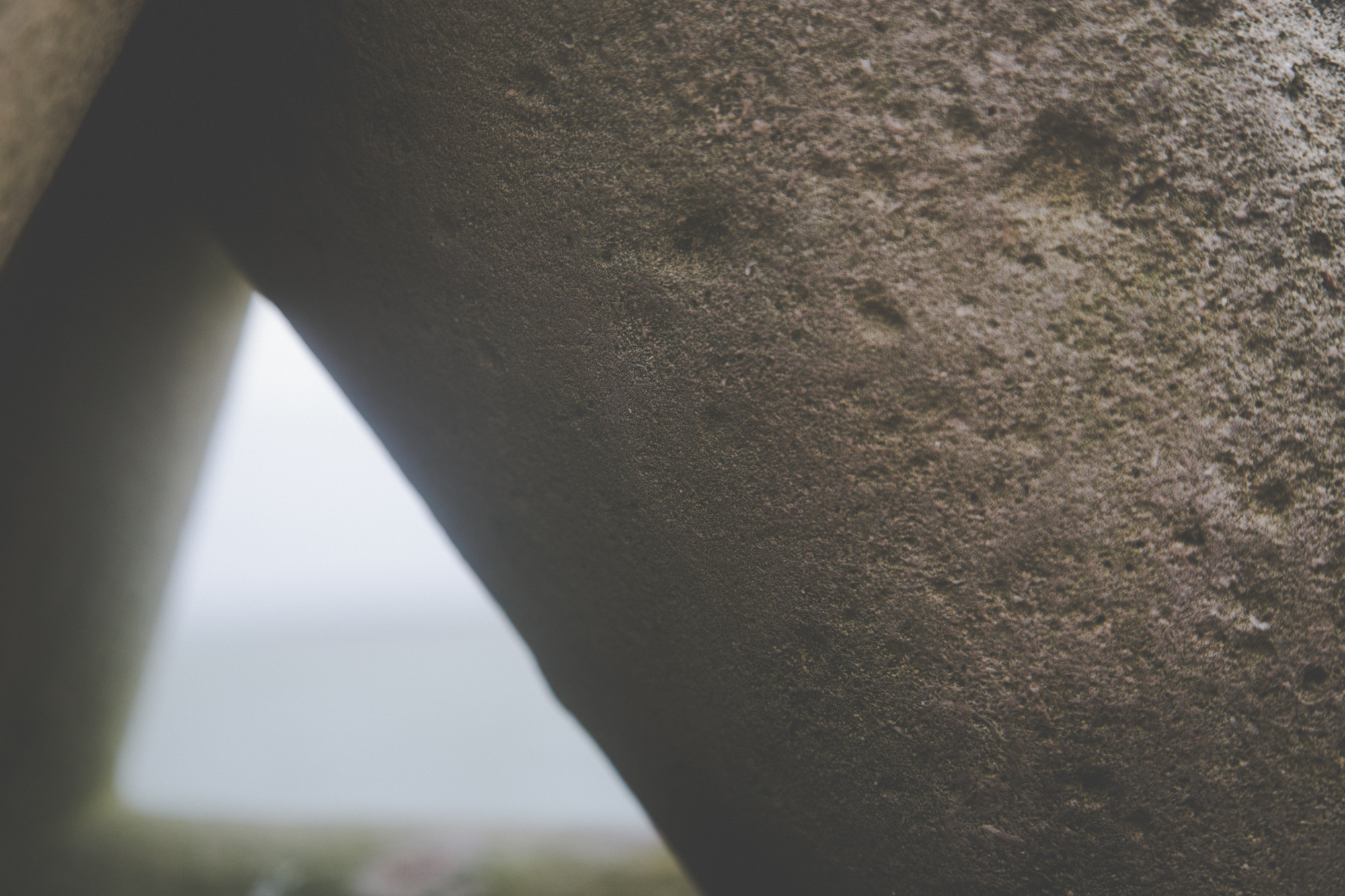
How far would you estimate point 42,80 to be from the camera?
26.5 inches

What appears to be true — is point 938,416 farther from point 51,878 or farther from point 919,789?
point 51,878

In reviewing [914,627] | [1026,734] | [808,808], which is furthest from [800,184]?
[808,808]

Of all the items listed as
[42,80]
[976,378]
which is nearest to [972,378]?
[976,378]

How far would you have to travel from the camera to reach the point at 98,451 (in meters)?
1.62

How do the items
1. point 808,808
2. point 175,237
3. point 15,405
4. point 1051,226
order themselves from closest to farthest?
point 1051,226 < point 808,808 < point 15,405 < point 175,237

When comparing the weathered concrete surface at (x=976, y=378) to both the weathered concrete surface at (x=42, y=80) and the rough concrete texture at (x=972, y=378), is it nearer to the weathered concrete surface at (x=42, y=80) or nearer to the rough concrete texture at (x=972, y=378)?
the rough concrete texture at (x=972, y=378)

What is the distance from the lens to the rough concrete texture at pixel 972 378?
0.73 meters

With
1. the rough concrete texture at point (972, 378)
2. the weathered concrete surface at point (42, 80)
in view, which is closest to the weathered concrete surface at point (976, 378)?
the rough concrete texture at point (972, 378)

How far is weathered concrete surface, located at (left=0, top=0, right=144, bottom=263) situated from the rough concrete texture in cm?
30

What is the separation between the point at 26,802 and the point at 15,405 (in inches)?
39.6

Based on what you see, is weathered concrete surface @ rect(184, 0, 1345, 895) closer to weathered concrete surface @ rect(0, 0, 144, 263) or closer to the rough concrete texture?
the rough concrete texture

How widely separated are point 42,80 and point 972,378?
3.00ft

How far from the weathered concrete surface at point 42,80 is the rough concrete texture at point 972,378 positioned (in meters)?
0.30

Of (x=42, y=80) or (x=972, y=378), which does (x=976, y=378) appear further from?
(x=42, y=80)
